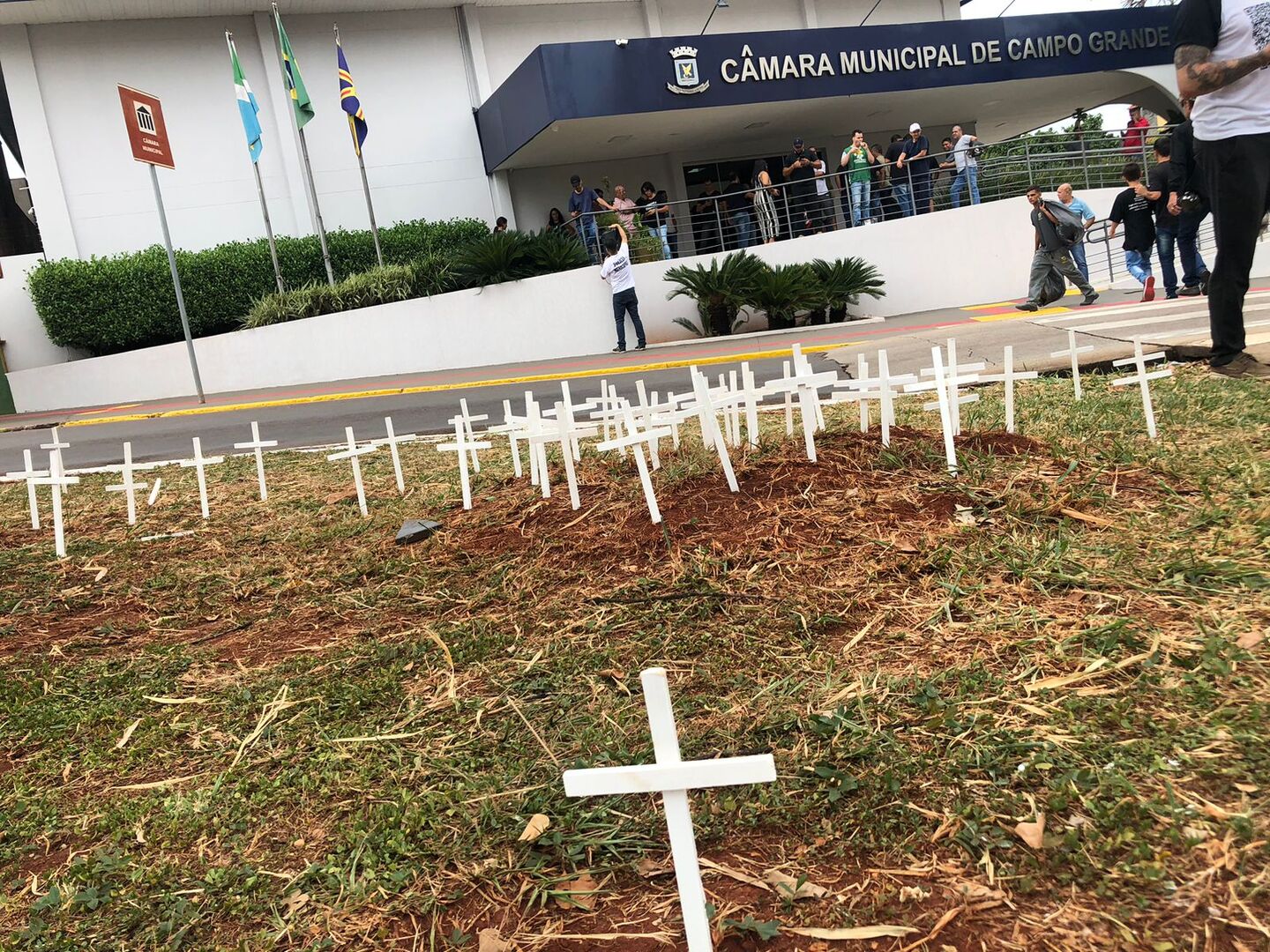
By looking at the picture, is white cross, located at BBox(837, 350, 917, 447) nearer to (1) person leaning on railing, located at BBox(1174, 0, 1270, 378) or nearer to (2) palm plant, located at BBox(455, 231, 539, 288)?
(1) person leaning on railing, located at BBox(1174, 0, 1270, 378)

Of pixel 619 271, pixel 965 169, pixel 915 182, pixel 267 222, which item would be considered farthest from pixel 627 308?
pixel 267 222

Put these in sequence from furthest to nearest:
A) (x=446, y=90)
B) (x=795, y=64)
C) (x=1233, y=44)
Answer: (x=446, y=90) < (x=795, y=64) < (x=1233, y=44)

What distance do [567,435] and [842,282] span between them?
50.3 feet

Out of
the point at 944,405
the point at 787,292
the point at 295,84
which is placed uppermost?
the point at 295,84

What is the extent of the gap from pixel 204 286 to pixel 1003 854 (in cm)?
2029

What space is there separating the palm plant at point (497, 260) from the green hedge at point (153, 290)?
2.85 feet

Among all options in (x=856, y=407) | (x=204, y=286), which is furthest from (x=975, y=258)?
(x=204, y=286)

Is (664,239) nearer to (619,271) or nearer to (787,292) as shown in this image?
(787,292)

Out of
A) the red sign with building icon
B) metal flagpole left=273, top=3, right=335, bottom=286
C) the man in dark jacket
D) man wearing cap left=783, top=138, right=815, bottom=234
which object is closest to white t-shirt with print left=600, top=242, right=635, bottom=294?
man wearing cap left=783, top=138, right=815, bottom=234

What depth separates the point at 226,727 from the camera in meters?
2.83

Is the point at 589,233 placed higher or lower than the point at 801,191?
lower

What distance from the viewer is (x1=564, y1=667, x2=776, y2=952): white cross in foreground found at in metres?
1.47

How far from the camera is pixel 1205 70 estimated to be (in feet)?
15.3

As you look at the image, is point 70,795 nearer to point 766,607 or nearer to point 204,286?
point 766,607
